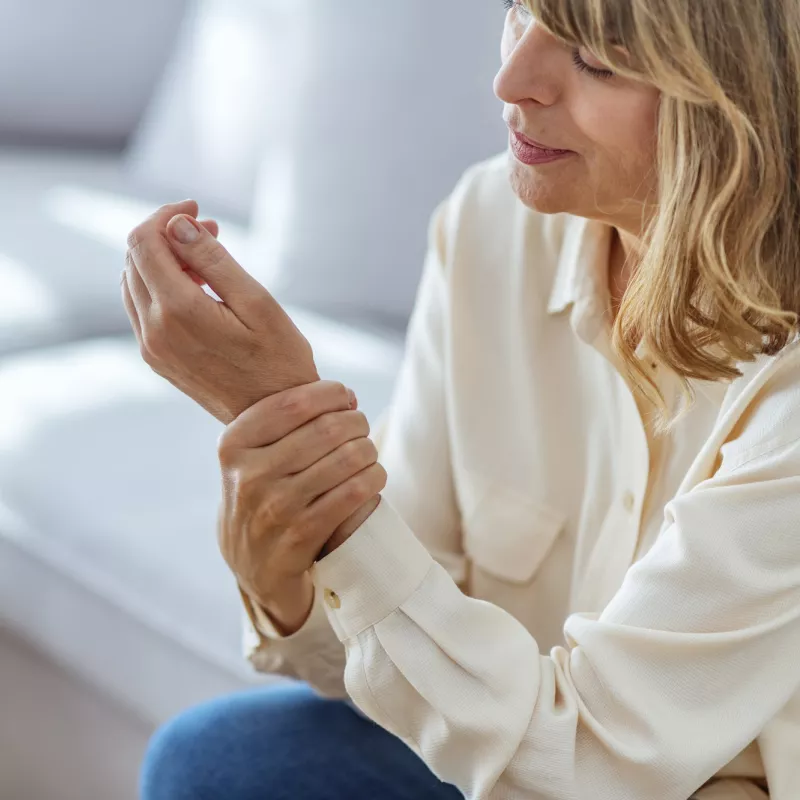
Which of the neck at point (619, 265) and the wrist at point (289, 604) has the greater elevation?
the neck at point (619, 265)

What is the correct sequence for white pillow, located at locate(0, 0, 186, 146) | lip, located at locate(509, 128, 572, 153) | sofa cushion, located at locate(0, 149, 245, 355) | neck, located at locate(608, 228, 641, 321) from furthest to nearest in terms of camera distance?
white pillow, located at locate(0, 0, 186, 146)
sofa cushion, located at locate(0, 149, 245, 355)
neck, located at locate(608, 228, 641, 321)
lip, located at locate(509, 128, 572, 153)

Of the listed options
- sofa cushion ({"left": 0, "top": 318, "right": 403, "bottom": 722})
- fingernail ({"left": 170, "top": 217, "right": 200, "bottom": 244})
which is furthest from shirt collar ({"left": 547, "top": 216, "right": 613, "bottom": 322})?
sofa cushion ({"left": 0, "top": 318, "right": 403, "bottom": 722})

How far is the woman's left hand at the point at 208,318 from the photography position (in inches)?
30.4

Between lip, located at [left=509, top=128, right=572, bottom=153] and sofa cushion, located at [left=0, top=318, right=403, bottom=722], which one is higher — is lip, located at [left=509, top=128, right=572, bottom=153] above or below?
above

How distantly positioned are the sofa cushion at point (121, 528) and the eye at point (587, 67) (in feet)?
2.07

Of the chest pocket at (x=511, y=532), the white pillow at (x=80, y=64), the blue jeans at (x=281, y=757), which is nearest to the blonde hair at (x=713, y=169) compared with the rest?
the chest pocket at (x=511, y=532)

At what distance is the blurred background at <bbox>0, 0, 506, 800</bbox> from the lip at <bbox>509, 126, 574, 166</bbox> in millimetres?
557

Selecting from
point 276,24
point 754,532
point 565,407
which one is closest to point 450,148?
point 276,24

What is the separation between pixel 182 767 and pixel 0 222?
3.72 ft

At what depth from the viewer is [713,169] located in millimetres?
757

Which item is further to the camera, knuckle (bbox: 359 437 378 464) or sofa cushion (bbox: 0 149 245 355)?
sofa cushion (bbox: 0 149 245 355)

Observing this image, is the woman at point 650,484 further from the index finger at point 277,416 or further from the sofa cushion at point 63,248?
the sofa cushion at point 63,248

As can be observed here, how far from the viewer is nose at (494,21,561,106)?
80 centimetres

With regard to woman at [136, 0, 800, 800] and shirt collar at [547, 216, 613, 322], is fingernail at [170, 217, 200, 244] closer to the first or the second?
woman at [136, 0, 800, 800]
